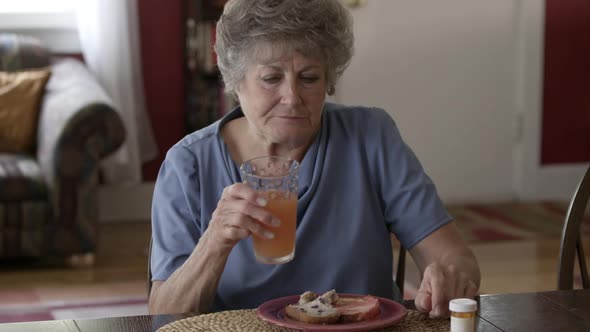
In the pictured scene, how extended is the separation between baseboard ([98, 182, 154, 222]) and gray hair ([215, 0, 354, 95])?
344 centimetres

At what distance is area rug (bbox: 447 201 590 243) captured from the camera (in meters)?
4.84

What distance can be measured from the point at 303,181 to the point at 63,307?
2135 millimetres

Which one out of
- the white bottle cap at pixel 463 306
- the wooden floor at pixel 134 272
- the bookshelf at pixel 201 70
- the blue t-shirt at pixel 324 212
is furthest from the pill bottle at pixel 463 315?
the bookshelf at pixel 201 70

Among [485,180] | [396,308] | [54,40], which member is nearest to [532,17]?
[485,180]

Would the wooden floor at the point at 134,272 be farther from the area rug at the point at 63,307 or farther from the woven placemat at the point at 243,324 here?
the woven placemat at the point at 243,324

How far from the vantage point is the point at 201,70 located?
517 cm

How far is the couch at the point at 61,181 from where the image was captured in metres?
4.13

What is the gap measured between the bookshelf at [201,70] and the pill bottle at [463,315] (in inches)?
150

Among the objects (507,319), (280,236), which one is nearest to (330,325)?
(280,236)

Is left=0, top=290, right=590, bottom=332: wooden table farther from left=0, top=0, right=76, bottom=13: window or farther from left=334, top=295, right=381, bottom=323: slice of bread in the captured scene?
left=0, top=0, right=76, bottom=13: window

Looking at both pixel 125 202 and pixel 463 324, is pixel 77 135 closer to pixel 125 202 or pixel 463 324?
pixel 125 202

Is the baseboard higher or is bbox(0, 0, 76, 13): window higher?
bbox(0, 0, 76, 13): window

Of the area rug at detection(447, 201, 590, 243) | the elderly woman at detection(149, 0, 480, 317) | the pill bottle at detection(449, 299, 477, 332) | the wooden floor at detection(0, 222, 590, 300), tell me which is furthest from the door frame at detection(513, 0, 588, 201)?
the pill bottle at detection(449, 299, 477, 332)

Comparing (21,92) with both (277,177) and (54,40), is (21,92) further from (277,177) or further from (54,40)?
(277,177)
